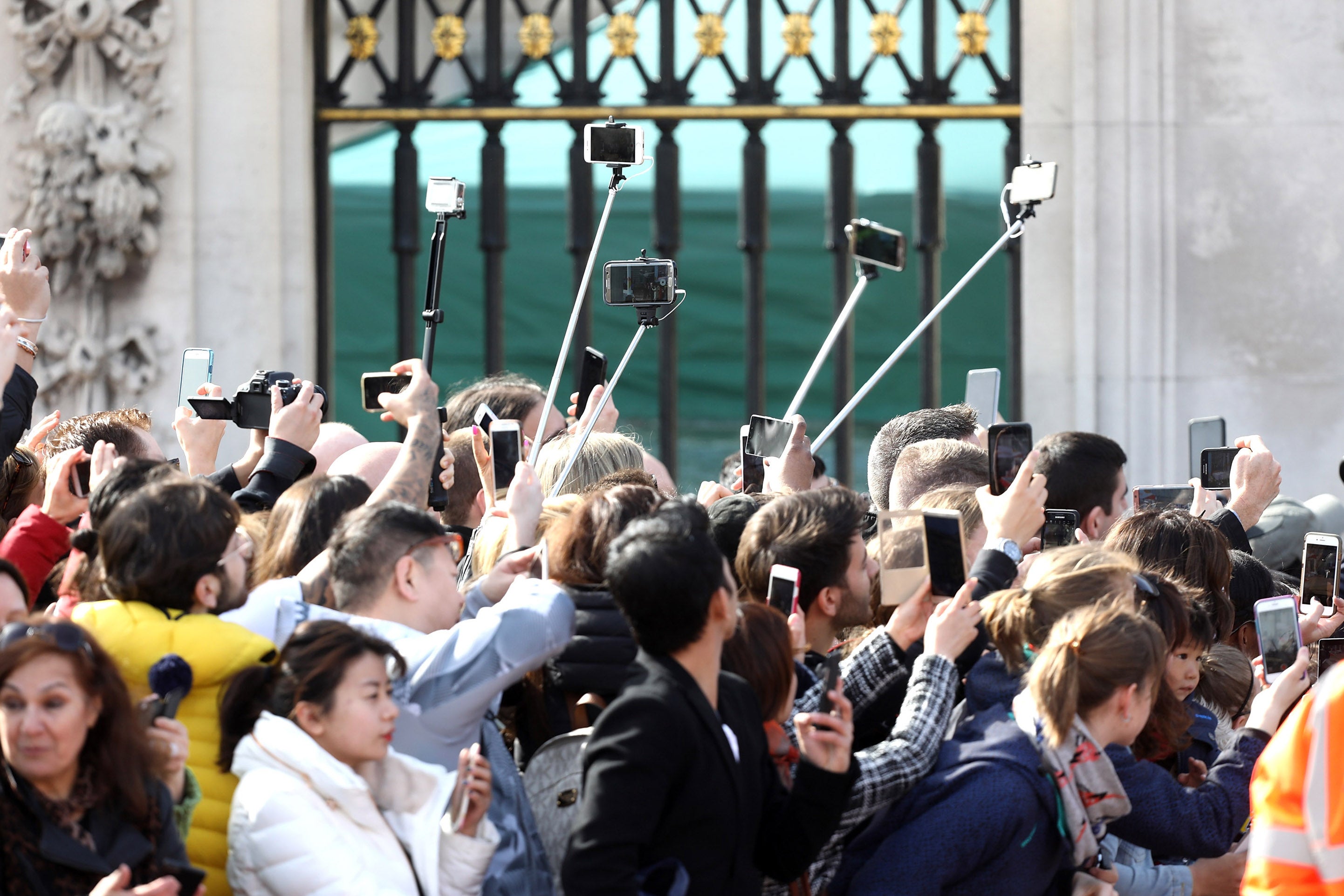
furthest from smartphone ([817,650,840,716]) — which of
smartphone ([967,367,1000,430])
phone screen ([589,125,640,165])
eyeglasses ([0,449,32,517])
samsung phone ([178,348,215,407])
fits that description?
smartphone ([967,367,1000,430])

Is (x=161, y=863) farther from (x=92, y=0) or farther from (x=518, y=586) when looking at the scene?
(x=92, y=0)

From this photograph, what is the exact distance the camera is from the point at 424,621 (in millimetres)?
2729

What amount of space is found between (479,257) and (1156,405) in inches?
248

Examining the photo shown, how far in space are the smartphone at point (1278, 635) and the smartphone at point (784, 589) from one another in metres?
0.81

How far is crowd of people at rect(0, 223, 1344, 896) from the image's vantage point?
2.21 meters

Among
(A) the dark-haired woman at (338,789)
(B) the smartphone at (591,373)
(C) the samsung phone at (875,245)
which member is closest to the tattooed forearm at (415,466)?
(A) the dark-haired woman at (338,789)

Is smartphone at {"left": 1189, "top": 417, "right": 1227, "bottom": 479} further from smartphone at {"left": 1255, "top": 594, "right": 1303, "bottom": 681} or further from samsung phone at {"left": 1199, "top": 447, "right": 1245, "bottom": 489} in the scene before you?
smartphone at {"left": 1255, "top": 594, "right": 1303, "bottom": 681}

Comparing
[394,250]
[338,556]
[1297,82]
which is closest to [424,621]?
[338,556]

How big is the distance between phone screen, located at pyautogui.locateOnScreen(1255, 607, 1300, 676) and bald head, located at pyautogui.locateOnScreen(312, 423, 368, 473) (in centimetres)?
220

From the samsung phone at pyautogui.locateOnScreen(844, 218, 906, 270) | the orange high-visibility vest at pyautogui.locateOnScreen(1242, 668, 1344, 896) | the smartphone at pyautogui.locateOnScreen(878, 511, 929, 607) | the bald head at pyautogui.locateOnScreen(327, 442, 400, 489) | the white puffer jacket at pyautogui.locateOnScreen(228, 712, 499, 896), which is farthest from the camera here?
the samsung phone at pyautogui.locateOnScreen(844, 218, 906, 270)

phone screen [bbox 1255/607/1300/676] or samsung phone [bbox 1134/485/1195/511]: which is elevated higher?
samsung phone [bbox 1134/485/1195/511]

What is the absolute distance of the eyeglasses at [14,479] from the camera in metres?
3.78

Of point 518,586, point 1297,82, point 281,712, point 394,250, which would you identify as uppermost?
point 1297,82

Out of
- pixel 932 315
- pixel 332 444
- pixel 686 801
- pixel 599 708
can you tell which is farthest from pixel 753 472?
pixel 686 801
